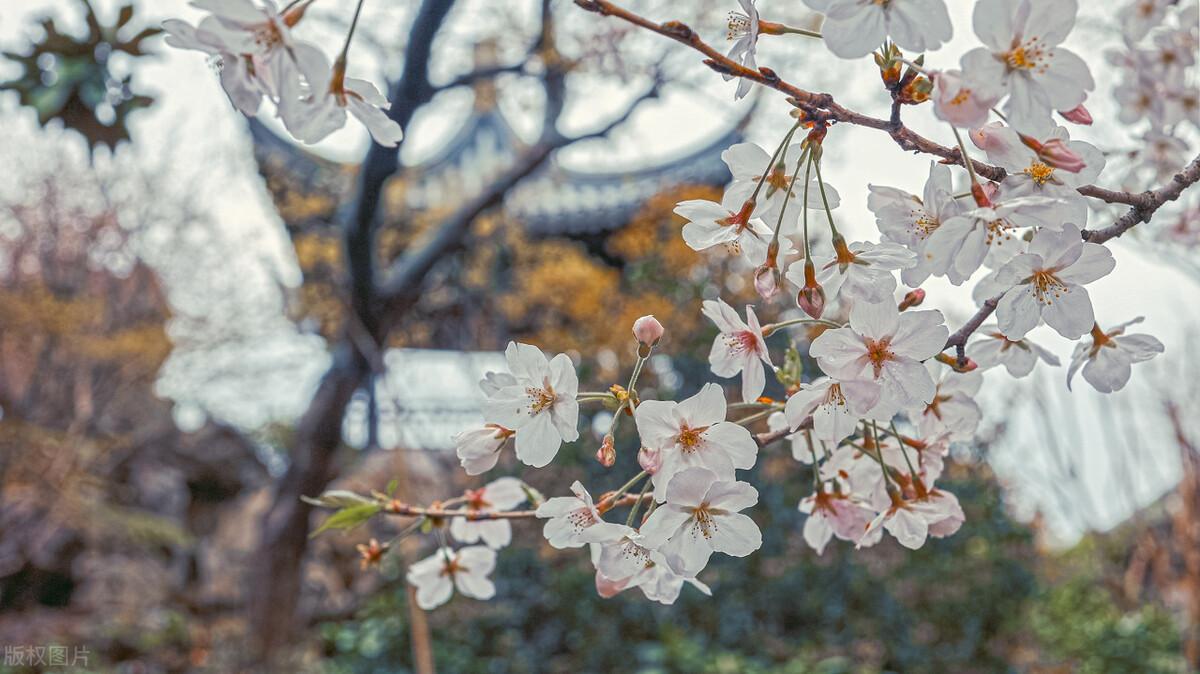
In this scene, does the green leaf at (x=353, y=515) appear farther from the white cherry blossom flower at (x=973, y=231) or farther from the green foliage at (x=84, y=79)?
the green foliage at (x=84, y=79)

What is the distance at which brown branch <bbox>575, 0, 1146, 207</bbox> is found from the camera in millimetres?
318

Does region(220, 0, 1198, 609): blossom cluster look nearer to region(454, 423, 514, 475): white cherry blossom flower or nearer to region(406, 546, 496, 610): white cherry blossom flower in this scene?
region(454, 423, 514, 475): white cherry blossom flower

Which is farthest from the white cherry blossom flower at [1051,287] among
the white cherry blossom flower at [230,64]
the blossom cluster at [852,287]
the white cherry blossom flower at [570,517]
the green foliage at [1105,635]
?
the green foliage at [1105,635]

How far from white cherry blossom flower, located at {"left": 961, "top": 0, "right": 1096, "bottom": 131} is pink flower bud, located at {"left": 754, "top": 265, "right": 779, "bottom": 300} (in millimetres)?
122

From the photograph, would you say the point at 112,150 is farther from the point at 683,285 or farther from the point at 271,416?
the point at 271,416

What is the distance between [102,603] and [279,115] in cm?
557

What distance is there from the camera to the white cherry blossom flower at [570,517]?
0.42 meters

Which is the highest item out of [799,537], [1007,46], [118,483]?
[1007,46]

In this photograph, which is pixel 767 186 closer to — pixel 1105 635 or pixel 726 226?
pixel 726 226

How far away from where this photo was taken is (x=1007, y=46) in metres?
0.32

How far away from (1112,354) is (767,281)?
0.74 feet

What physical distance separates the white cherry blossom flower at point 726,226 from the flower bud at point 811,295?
36 mm

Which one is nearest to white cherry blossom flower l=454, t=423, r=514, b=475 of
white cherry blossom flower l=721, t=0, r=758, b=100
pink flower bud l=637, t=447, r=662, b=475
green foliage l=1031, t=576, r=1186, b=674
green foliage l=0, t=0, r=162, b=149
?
pink flower bud l=637, t=447, r=662, b=475

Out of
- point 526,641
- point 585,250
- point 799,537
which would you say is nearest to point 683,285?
point 799,537
